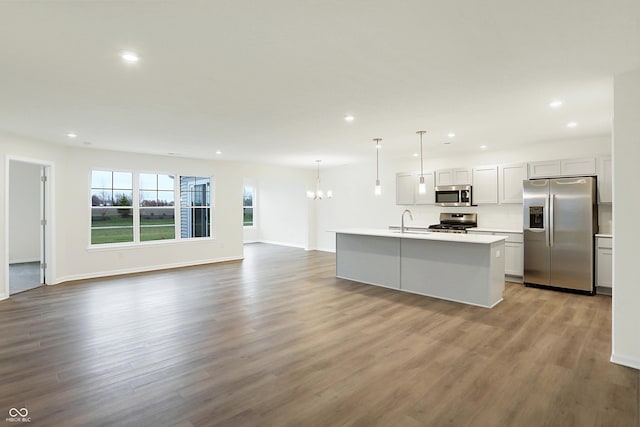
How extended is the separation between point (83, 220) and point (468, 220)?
7881 mm

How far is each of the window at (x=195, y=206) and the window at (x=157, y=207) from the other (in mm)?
253

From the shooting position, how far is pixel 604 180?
5309 mm

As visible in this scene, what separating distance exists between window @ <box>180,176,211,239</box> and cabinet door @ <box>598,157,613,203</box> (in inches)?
314

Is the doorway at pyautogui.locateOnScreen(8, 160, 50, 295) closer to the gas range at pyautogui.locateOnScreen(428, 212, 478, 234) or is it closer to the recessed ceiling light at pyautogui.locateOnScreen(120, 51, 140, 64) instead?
the recessed ceiling light at pyautogui.locateOnScreen(120, 51, 140, 64)

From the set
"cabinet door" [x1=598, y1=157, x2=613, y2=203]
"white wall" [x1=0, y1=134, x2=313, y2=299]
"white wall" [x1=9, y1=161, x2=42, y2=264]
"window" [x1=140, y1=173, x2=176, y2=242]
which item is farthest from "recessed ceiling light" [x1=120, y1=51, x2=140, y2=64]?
"white wall" [x1=9, y1=161, x2=42, y2=264]

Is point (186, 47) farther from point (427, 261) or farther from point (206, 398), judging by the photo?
point (427, 261)

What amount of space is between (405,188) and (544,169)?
281cm

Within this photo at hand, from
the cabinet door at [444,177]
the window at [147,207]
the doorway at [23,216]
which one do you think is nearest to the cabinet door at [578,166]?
the cabinet door at [444,177]

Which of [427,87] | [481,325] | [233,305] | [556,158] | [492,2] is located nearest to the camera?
[492,2]

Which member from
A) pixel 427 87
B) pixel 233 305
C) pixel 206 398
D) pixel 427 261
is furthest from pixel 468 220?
pixel 206 398

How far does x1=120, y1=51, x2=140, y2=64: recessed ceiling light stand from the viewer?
2.54 meters

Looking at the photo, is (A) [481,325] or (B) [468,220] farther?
(B) [468,220]

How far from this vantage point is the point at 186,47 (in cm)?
245

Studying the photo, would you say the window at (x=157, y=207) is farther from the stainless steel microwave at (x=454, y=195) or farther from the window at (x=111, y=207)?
the stainless steel microwave at (x=454, y=195)
